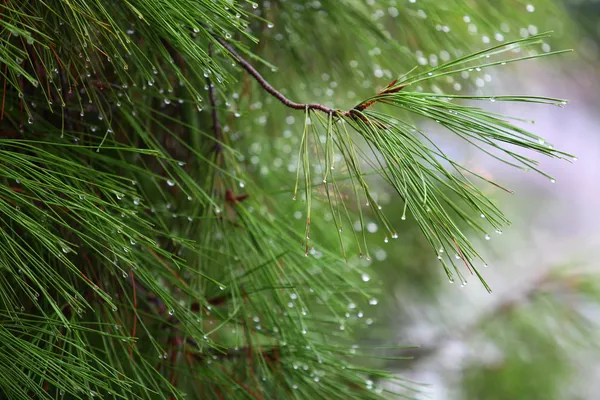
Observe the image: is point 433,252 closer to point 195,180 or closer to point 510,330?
point 510,330

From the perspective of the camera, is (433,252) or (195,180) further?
(433,252)

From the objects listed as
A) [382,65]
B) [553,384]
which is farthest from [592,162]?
[382,65]

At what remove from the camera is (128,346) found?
58 centimetres

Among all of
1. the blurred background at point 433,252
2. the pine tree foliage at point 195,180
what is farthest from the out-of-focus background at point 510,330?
the pine tree foliage at point 195,180

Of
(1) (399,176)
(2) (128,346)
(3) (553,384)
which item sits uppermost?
(1) (399,176)

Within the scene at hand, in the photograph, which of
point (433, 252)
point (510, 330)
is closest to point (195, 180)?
point (433, 252)

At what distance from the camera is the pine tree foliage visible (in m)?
0.50

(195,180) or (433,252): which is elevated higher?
(195,180)

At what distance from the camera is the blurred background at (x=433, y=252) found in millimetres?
798

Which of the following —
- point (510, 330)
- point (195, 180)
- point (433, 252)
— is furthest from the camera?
point (510, 330)

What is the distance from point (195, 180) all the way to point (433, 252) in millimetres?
799

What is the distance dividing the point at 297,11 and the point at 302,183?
0.71ft

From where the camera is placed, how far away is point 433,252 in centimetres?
137

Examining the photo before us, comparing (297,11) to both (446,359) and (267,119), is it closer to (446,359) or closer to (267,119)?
(267,119)
